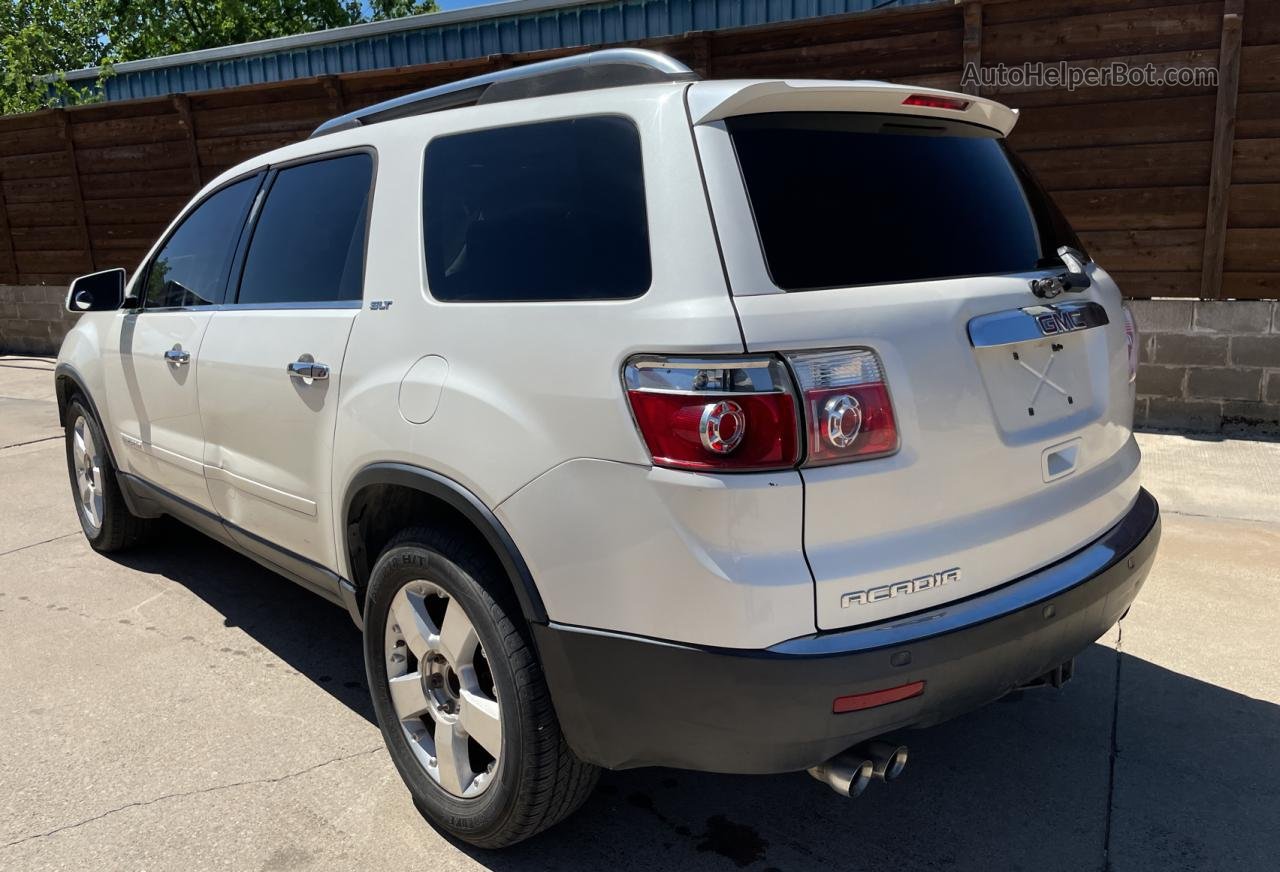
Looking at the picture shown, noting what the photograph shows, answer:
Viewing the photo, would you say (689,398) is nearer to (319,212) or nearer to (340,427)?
(340,427)

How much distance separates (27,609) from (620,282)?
348 centimetres

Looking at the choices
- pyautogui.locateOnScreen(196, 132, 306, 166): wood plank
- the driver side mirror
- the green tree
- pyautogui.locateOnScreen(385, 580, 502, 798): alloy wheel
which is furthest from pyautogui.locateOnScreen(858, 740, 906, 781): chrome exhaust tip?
the green tree

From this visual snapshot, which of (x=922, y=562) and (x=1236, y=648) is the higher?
(x=922, y=562)

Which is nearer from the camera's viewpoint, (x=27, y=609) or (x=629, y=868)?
(x=629, y=868)

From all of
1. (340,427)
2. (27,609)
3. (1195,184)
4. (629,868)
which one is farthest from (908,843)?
(1195,184)

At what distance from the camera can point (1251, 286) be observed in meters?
6.12

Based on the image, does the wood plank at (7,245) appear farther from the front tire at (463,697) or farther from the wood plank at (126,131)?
the front tire at (463,697)


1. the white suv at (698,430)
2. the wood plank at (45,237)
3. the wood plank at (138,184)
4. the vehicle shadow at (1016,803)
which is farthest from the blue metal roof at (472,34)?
the vehicle shadow at (1016,803)

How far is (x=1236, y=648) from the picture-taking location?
11.5 feet

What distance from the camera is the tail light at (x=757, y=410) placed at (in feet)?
6.00

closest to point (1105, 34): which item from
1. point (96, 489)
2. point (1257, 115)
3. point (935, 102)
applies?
point (1257, 115)

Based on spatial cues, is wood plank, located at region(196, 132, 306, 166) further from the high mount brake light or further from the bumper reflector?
the bumper reflector

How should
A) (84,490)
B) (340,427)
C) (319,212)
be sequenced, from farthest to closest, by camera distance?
(84,490) < (319,212) < (340,427)

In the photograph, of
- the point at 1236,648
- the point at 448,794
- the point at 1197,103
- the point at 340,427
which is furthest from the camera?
the point at 1197,103
